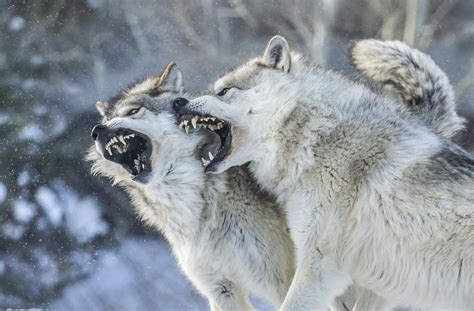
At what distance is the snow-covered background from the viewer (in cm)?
923

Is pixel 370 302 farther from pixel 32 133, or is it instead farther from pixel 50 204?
pixel 32 133

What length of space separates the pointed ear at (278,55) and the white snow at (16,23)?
7485 mm

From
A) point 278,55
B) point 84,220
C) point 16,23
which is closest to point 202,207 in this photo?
point 278,55

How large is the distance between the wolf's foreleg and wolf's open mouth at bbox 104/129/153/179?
103 cm

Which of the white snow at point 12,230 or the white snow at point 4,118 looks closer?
the white snow at point 12,230

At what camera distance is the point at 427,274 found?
10.7 ft

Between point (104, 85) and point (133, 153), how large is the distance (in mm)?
6140

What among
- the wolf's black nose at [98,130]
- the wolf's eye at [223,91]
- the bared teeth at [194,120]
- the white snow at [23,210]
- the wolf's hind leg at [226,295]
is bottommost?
the white snow at [23,210]

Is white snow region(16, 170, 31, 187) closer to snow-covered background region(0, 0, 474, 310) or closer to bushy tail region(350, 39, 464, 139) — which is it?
snow-covered background region(0, 0, 474, 310)

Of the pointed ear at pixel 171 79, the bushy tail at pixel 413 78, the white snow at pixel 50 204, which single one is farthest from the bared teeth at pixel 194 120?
the white snow at pixel 50 204

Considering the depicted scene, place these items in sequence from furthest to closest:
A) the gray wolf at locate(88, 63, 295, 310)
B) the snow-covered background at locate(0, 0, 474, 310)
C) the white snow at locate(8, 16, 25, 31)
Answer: the white snow at locate(8, 16, 25, 31) < the snow-covered background at locate(0, 0, 474, 310) < the gray wolf at locate(88, 63, 295, 310)

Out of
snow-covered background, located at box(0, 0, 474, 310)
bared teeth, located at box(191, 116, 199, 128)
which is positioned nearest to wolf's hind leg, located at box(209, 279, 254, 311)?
bared teeth, located at box(191, 116, 199, 128)

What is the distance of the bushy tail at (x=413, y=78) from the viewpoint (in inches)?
162

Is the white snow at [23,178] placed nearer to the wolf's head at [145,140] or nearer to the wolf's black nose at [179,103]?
the wolf's head at [145,140]
